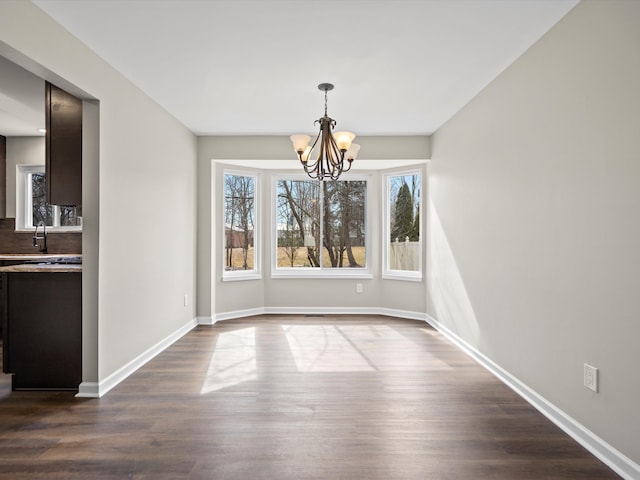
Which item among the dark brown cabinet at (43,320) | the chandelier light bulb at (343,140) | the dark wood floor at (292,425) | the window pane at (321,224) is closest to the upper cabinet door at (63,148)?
the dark brown cabinet at (43,320)

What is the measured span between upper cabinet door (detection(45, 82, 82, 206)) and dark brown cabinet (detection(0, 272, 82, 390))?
604 mm

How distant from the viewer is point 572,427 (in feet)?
7.53

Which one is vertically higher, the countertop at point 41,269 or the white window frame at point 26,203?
the white window frame at point 26,203

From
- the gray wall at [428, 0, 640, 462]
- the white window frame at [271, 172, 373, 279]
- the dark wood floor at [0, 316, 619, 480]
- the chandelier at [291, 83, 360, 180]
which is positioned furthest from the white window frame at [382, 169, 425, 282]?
the chandelier at [291, 83, 360, 180]

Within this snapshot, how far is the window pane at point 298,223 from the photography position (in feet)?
19.6

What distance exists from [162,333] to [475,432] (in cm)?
303

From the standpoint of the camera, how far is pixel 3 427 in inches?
94.2

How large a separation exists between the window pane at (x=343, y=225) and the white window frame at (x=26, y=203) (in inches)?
133

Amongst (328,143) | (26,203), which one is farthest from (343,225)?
(26,203)

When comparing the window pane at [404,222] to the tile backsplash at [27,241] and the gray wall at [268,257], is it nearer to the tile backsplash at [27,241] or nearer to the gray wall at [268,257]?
the gray wall at [268,257]

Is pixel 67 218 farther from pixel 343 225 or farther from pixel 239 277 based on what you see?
pixel 343 225

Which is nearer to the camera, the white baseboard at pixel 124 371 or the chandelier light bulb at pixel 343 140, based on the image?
the white baseboard at pixel 124 371

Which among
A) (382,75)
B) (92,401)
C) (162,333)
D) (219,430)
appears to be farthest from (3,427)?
(382,75)

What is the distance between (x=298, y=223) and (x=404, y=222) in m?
1.56
